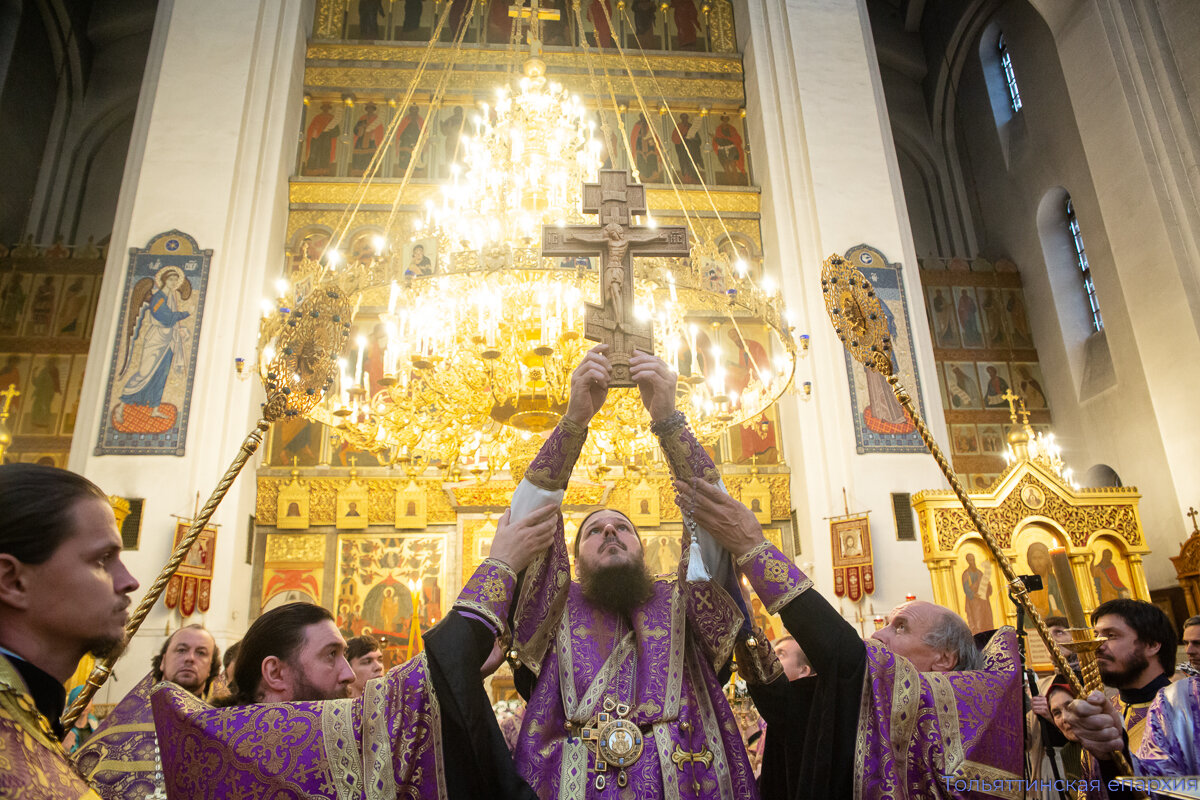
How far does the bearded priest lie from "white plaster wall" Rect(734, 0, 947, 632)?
19.7ft

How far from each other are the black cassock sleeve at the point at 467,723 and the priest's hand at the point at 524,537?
7.7 inches

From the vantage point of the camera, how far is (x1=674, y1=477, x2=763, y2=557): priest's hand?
1.90 m

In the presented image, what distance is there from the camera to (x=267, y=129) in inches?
369

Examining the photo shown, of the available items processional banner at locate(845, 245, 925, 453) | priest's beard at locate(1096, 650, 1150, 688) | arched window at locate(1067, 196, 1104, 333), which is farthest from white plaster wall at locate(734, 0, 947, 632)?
priest's beard at locate(1096, 650, 1150, 688)

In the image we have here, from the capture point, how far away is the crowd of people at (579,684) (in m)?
1.27

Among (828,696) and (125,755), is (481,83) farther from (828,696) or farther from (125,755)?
(828,696)

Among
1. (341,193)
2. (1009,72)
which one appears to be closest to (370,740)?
(341,193)

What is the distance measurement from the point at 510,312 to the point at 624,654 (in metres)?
3.40

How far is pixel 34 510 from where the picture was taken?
1191mm

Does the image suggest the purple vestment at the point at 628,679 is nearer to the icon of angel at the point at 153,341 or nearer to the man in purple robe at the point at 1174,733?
the man in purple robe at the point at 1174,733

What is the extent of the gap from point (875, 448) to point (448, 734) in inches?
284

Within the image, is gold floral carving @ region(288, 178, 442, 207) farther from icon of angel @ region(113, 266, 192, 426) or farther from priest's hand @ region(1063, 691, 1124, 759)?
priest's hand @ region(1063, 691, 1124, 759)

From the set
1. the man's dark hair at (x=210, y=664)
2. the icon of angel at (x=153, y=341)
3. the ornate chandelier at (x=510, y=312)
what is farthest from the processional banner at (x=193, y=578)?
the man's dark hair at (x=210, y=664)

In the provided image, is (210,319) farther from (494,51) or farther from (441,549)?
(494,51)
